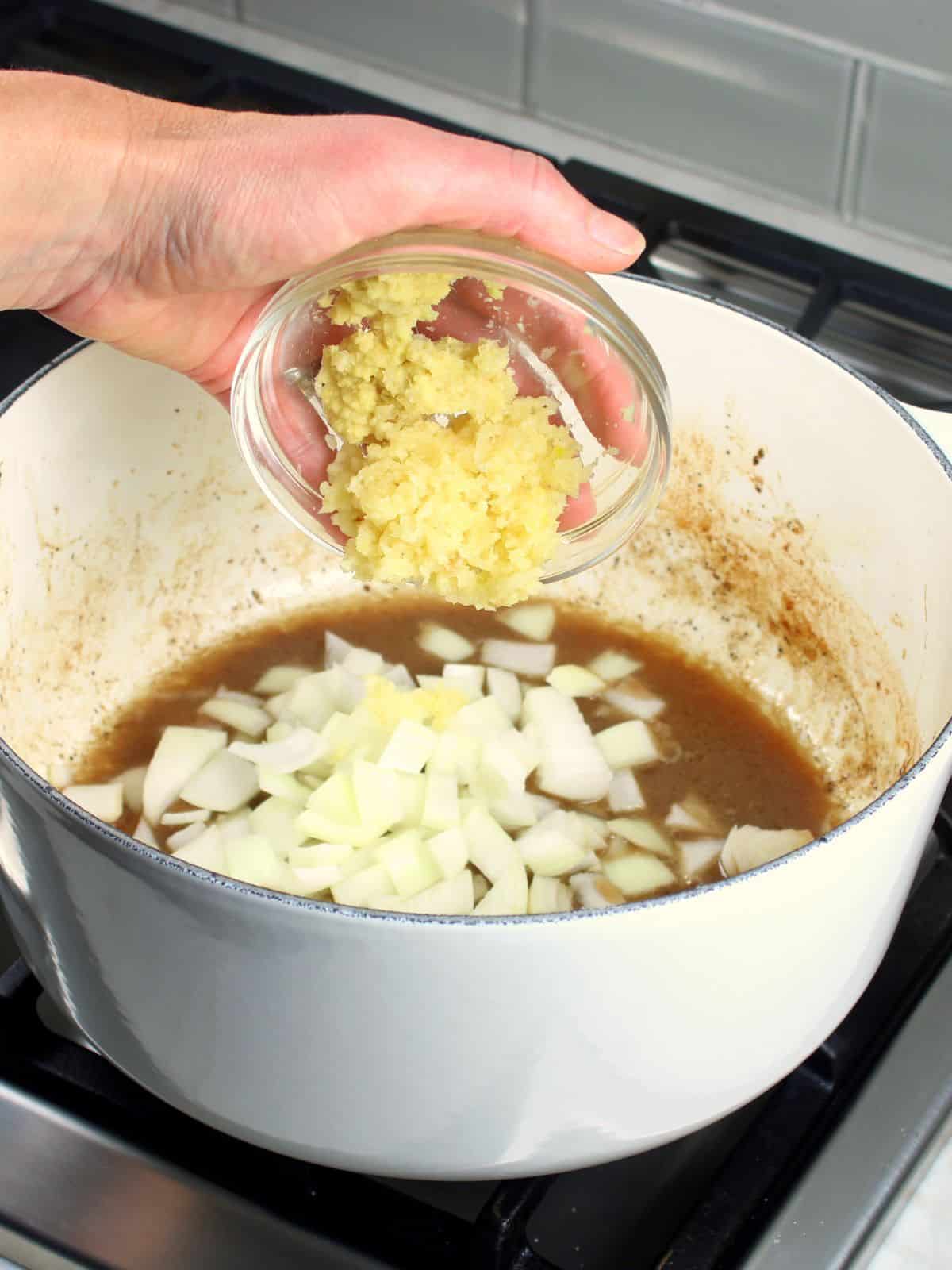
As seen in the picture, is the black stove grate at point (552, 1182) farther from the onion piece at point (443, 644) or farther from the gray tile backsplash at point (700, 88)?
the gray tile backsplash at point (700, 88)

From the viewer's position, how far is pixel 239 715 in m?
1.10

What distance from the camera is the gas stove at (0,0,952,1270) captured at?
2.37 ft

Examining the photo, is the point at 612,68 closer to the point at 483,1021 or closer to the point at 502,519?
the point at 502,519

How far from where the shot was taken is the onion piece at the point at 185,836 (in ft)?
3.30

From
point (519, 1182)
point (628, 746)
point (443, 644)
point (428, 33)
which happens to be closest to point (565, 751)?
point (628, 746)

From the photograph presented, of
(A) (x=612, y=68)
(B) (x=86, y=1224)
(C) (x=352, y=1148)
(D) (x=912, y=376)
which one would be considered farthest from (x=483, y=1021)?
(A) (x=612, y=68)

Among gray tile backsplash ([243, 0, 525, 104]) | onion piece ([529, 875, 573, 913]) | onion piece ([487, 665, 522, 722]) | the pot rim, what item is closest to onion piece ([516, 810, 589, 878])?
onion piece ([529, 875, 573, 913])

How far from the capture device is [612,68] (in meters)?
1.34

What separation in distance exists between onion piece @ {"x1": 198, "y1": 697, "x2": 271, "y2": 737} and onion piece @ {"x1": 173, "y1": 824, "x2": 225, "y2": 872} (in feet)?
0.35

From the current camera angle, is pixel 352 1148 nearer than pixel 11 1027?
Yes

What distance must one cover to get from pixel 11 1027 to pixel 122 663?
369mm

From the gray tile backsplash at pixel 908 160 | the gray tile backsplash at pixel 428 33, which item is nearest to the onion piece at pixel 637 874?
the gray tile backsplash at pixel 908 160

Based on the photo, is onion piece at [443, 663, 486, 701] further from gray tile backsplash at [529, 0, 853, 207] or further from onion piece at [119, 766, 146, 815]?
gray tile backsplash at [529, 0, 853, 207]

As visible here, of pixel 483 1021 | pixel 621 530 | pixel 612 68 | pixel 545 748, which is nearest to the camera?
pixel 483 1021
